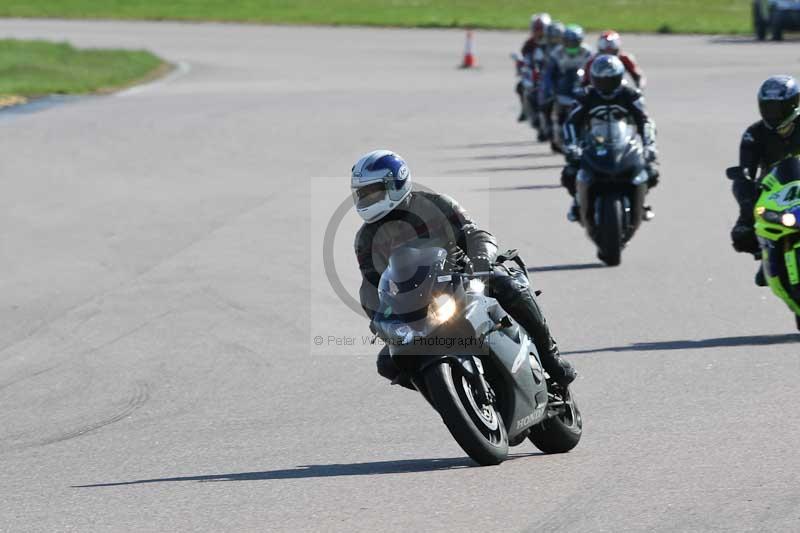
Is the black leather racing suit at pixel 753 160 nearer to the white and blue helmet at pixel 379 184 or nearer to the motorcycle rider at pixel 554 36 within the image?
the white and blue helmet at pixel 379 184

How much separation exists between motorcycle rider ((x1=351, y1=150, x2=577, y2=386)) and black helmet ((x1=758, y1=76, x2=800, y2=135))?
12.4 feet

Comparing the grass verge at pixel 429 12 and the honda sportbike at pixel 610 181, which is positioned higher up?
the honda sportbike at pixel 610 181

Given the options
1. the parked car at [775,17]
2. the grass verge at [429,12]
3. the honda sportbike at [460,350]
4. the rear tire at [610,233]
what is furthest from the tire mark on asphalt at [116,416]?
the grass verge at [429,12]

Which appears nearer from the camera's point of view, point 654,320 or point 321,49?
point 654,320

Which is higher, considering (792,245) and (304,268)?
(792,245)

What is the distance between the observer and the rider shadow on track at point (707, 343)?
10375mm

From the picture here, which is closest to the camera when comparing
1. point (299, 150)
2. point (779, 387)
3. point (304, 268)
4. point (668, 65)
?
point (779, 387)

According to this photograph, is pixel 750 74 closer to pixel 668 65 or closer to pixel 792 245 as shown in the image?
pixel 668 65

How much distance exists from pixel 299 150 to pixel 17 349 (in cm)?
1256

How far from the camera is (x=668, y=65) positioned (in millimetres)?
36844

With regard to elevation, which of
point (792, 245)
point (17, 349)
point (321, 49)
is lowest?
point (321, 49)

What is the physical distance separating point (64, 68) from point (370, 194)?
30.8 metres

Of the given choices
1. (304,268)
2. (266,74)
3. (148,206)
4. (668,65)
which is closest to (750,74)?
(668,65)

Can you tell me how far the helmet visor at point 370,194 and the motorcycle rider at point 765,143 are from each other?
4195 millimetres
